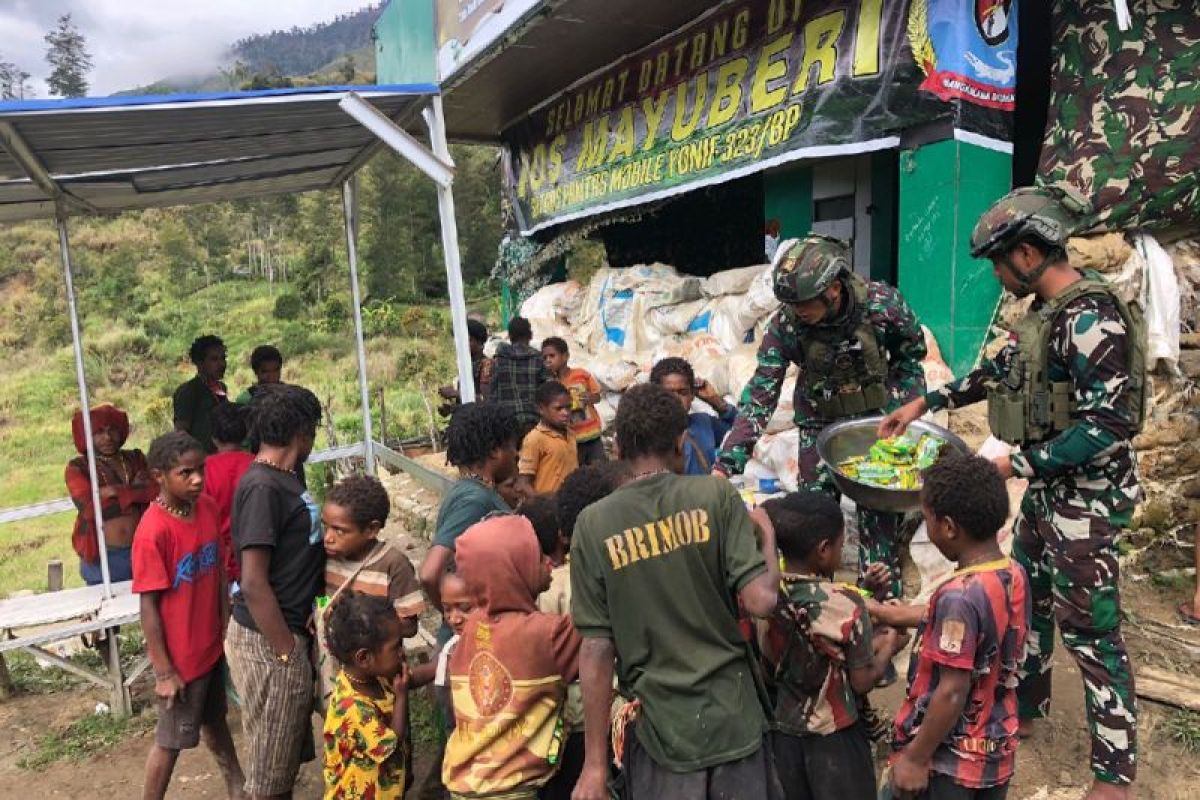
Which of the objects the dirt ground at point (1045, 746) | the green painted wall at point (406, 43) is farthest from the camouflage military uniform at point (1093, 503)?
the green painted wall at point (406, 43)

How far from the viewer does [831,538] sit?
2168 millimetres

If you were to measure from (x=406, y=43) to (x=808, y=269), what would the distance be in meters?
8.59

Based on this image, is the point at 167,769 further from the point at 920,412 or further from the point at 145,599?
the point at 920,412

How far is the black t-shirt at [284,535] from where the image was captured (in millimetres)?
2541

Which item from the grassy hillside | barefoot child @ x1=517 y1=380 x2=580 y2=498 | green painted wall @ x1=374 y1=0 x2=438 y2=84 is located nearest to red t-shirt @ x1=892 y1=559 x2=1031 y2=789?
barefoot child @ x1=517 y1=380 x2=580 y2=498

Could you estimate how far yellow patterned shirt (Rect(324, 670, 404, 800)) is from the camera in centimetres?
242

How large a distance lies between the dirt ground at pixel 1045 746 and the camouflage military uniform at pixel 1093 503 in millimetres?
378

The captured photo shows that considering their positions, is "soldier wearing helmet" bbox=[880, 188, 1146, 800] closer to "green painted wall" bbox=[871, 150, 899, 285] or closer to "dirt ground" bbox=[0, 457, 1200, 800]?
"dirt ground" bbox=[0, 457, 1200, 800]

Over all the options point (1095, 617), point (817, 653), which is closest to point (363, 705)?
point (817, 653)

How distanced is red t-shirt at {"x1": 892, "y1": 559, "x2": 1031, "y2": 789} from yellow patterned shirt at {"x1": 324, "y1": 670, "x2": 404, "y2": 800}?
1.49 meters

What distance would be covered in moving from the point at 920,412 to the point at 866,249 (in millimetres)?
4016

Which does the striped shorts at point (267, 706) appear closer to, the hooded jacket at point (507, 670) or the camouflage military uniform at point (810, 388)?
the hooded jacket at point (507, 670)

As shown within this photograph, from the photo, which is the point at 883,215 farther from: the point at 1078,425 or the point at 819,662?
the point at 819,662

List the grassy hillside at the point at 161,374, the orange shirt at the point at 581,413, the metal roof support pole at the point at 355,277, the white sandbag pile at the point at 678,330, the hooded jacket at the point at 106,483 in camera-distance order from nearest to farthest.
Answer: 1. the hooded jacket at the point at 106,483
2. the white sandbag pile at the point at 678,330
3. the orange shirt at the point at 581,413
4. the metal roof support pole at the point at 355,277
5. the grassy hillside at the point at 161,374
